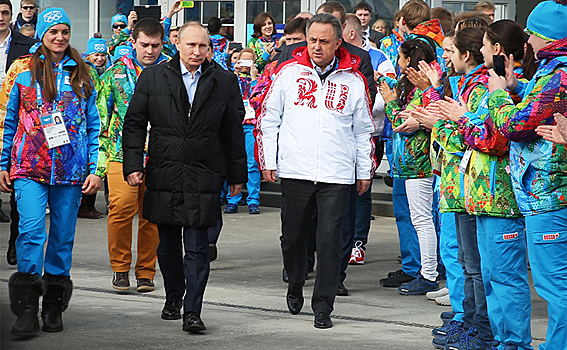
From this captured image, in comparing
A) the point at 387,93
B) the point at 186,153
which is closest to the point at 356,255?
the point at 387,93

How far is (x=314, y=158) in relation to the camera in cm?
589

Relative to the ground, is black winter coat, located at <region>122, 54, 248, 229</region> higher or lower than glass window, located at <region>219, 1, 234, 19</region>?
lower

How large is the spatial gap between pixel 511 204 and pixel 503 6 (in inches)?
408

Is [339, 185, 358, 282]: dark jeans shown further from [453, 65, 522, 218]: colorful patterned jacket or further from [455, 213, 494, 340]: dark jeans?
[453, 65, 522, 218]: colorful patterned jacket

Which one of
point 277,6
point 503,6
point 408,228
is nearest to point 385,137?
point 408,228

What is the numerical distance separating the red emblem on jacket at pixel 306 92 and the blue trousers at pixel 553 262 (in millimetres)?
2009

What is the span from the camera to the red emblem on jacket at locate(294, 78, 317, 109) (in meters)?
5.91

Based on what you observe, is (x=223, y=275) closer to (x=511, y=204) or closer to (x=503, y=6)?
(x=511, y=204)

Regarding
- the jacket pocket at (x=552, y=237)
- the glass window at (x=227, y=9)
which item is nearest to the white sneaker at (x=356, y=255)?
the jacket pocket at (x=552, y=237)

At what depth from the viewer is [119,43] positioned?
949 cm

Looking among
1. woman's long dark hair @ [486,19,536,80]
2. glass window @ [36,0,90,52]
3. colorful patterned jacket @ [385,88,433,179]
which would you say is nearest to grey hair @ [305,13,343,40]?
colorful patterned jacket @ [385,88,433,179]

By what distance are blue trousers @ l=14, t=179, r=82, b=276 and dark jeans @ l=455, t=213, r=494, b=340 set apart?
2.50 m

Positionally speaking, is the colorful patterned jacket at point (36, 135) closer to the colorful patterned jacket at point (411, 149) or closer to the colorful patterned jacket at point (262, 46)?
the colorful patterned jacket at point (411, 149)

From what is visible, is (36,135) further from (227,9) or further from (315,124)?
(227,9)
